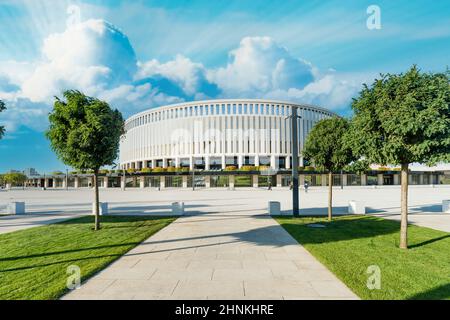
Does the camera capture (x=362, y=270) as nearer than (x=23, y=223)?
Yes

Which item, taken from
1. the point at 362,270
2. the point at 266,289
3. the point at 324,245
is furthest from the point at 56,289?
the point at 324,245

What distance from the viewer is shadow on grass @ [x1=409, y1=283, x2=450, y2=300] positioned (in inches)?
→ 175

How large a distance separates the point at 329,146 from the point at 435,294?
7.76 metres

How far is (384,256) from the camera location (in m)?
6.77

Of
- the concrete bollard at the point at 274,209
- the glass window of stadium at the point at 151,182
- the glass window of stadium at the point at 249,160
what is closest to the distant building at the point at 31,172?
the glass window of stadium at the point at 151,182

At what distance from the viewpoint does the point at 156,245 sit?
8133 millimetres

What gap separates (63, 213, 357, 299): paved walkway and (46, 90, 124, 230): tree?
439 centimetres

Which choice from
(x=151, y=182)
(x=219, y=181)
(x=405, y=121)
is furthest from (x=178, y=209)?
(x=151, y=182)

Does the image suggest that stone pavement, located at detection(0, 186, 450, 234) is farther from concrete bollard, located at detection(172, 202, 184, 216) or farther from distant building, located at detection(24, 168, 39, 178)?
distant building, located at detection(24, 168, 39, 178)

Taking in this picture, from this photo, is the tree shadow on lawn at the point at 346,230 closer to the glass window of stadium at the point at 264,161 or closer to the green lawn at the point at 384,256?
the green lawn at the point at 384,256

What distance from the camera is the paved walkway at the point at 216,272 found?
471 centimetres

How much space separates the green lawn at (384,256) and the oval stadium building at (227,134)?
5812 centimetres

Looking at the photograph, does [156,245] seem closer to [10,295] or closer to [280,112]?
[10,295]
